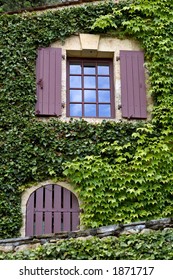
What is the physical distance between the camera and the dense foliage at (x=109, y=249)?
649 centimetres

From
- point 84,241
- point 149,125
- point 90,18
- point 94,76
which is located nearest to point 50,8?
point 90,18

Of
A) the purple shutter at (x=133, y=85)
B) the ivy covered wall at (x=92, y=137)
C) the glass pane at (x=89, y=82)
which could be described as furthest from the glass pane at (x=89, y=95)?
the ivy covered wall at (x=92, y=137)

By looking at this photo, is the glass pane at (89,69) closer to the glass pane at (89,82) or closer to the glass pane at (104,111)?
the glass pane at (89,82)

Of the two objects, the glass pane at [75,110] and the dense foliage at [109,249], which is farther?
the glass pane at [75,110]

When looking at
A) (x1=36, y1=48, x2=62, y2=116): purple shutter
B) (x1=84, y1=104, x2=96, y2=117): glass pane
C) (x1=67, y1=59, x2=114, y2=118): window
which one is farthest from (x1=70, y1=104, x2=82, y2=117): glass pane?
(x1=36, y1=48, x2=62, y2=116): purple shutter

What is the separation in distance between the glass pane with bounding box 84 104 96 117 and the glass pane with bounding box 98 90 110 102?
0.20m

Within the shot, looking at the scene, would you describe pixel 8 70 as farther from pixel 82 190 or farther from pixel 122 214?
pixel 122 214

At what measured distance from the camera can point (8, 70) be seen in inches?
395

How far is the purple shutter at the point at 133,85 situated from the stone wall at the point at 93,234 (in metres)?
3.49

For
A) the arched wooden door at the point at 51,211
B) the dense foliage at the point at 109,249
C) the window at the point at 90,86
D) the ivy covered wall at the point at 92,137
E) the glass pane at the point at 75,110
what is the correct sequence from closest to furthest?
the dense foliage at the point at 109,249 < the arched wooden door at the point at 51,211 < the ivy covered wall at the point at 92,137 < the window at the point at 90,86 < the glass pane at the point at 75,110

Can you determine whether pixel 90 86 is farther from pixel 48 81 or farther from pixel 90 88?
pixel 48 81

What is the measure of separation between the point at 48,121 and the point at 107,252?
383 cm

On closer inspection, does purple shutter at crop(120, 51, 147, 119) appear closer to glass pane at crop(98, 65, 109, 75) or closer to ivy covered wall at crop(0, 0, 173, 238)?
ivy covered wall at crop(0, 0, 173, 238)

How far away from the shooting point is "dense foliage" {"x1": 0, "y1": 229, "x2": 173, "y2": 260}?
6492 mm
